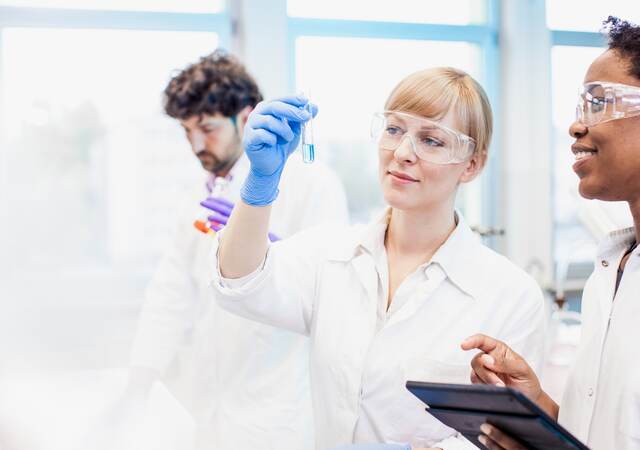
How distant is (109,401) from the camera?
218 centimetres

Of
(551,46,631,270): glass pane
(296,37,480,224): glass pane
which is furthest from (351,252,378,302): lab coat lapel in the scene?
(551,46,631,270): glass pane

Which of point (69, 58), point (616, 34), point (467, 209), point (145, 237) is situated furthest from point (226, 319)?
point (467, 209)

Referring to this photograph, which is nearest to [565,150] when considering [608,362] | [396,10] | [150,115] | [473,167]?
[396,10]

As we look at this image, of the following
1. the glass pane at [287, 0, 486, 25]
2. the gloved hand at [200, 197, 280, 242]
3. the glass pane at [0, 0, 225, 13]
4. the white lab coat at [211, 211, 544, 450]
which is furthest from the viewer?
the glass pane at [287, 0, 486, 25]

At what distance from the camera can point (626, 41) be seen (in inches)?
46.8

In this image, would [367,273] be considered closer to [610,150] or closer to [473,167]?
[473,167]

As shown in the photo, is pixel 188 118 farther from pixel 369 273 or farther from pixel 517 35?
pixel 517 35

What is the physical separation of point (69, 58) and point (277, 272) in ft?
8.26

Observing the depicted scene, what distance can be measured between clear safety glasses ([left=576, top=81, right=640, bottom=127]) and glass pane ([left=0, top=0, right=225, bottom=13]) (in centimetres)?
278

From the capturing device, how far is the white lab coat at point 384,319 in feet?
4.46

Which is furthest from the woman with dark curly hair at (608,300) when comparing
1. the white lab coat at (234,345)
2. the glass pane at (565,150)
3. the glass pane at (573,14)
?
the glass pane at (573,14)

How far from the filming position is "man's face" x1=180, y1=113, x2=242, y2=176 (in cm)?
204

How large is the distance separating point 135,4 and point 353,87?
4.03 feet

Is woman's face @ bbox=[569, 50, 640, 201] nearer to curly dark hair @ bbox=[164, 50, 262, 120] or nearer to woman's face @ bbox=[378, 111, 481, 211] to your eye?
woman's face @ bbox=[378, 111, 481, 211]
